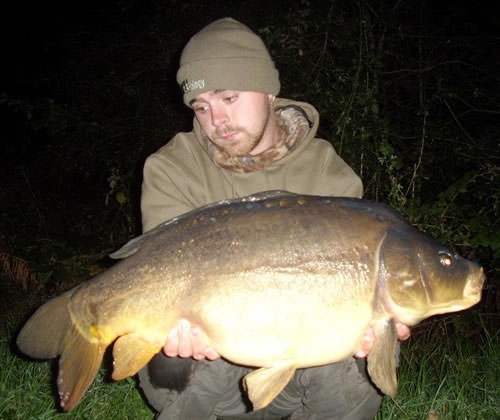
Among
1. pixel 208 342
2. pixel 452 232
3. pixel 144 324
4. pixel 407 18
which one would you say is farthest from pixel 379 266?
pixel 407 18

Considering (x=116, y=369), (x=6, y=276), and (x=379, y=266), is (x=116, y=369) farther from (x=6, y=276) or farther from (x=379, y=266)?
(x=6, y=276)

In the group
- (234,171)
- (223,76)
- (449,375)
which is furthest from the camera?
(449,375)

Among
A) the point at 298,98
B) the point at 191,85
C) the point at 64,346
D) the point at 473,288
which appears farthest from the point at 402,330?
the point at 298,98

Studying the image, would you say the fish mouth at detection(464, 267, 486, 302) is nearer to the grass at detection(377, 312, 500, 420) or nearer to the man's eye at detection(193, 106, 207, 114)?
the grass at detection(377, 312, 500, 420)

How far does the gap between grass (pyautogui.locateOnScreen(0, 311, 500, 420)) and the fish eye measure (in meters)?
1.00

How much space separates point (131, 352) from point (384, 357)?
879 millimetres

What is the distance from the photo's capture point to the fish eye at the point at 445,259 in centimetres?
167

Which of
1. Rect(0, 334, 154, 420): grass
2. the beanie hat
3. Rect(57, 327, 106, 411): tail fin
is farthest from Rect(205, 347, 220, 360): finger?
the beanie hat

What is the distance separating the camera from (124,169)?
15.6 feet

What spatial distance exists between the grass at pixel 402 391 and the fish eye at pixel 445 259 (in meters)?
1.00

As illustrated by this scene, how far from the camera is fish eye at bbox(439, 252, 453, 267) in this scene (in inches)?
65.9

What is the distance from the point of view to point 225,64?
2.15 m

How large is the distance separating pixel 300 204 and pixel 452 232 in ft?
6.03

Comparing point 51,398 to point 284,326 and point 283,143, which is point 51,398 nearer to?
point 284,326
